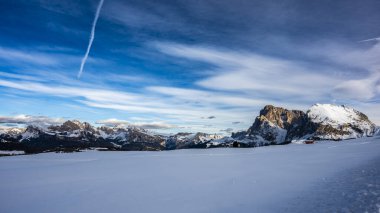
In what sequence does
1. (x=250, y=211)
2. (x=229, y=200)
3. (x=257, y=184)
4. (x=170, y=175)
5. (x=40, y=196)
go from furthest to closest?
(x=170, y=175)
(x=257, y=184)
(x=40, y=196)
(x=229, y=200)
(x=250, y=211)

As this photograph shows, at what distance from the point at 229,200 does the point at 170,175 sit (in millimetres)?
6631

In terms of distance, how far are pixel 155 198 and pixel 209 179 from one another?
14.7 feet

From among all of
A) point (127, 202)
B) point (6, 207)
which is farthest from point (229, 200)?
point (6, 207)

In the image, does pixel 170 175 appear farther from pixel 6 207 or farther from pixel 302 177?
pixel 6 207

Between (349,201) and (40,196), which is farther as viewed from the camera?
(40,196)

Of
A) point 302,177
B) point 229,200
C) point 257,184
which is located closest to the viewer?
point 229,200

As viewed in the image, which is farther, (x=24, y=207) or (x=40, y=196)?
(x=40, y=196)

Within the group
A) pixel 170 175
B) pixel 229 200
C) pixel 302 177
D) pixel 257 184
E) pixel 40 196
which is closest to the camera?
pixel 229 200

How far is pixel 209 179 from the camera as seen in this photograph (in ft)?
49.0

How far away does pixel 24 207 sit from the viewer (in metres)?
10.7

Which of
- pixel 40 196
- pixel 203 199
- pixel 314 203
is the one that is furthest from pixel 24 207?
pixel 314 203

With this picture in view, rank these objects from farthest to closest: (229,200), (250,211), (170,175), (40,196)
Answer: (170,175), (40,196), (229,200), (250,211)

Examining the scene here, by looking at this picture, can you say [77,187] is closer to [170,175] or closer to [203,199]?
[170,175]

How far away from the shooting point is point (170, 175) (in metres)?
16.6
